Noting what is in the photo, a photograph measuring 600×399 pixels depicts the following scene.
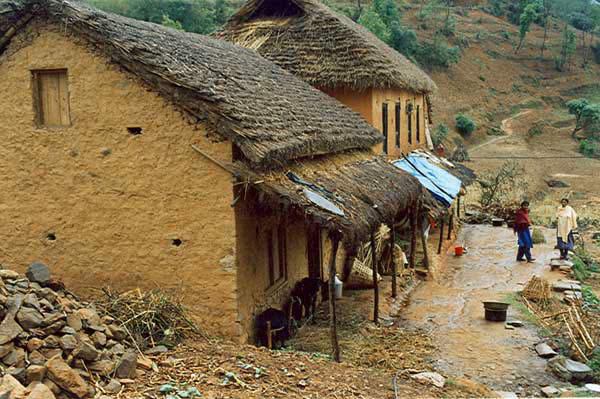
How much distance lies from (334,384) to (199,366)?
1.56m

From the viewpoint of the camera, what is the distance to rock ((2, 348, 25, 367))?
19.5ft

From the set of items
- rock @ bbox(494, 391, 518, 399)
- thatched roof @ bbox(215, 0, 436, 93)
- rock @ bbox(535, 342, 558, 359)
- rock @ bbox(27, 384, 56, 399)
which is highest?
thatched roof @ bbox(215, 0, 436, 93)

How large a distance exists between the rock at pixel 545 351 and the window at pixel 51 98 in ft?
26.2

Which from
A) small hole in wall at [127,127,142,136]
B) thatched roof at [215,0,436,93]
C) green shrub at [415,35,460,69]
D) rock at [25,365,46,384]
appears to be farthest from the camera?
green shrub at [415,35,460,69]

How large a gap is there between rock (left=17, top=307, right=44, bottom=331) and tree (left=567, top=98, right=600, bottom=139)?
45.7 meters

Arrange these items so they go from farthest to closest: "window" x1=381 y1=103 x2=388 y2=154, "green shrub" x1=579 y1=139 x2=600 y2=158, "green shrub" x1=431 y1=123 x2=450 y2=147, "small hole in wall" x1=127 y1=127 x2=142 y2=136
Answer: "green shrub" x1=579 y1=139 x2=600 y2=158, "green shrub" x1=431 y1=123 x2=450 y2=147, "window" x1=381 y1=103 x2=388 y2=154, "small hole in wall" x1=127 y1=127 x2=142 y2=136

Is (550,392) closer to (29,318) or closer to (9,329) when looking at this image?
(29,318)

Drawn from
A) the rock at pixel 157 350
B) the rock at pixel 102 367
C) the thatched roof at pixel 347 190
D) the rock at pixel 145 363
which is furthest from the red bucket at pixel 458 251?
the rock at pixel 102 367

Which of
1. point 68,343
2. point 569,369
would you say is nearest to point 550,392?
point 569,369

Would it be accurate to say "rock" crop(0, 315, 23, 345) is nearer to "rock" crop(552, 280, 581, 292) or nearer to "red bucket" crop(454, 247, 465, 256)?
"rock" crop(552, 280, 581, 292)

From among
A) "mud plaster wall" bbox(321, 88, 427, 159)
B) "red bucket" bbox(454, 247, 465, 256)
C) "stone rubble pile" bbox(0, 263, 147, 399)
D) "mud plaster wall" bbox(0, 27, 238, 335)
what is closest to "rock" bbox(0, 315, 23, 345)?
"stone rubble pile" bbox(0, 263, 147, 399)

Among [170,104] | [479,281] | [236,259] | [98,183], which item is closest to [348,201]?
[236,259]

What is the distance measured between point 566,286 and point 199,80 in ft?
32.5

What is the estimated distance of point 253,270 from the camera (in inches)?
360
